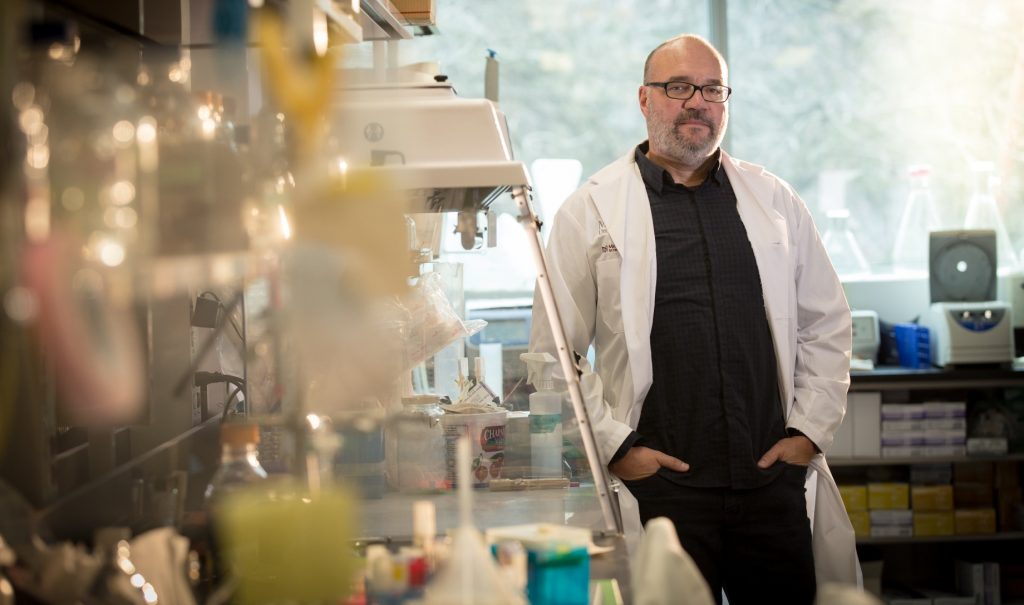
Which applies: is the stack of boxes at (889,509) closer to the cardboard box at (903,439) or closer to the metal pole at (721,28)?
the cardboard box at (903,439)

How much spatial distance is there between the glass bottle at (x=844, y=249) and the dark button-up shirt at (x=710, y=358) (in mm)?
2198

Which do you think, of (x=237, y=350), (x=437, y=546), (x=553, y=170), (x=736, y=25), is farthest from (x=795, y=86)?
(x=437, y=546)

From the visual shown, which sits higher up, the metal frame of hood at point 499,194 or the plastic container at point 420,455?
the metal frame of hood at point 499,194

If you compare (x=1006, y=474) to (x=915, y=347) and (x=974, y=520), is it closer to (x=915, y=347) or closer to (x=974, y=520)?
(x=974, y=520)

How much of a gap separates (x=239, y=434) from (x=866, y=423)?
3.15 metres

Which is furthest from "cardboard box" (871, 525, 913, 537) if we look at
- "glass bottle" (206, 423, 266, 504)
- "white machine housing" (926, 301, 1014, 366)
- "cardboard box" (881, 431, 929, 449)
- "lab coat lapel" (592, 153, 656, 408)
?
"glass bottle" (206, 423, 266, 504)

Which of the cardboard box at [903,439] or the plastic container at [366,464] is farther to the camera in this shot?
the cardboard box at [903,439]

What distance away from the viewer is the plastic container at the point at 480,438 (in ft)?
7.14

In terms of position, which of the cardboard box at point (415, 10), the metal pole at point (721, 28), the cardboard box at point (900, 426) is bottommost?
the cardboard box at point (900, 426)

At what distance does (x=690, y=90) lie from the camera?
2.60 m

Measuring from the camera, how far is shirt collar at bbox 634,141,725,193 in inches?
104

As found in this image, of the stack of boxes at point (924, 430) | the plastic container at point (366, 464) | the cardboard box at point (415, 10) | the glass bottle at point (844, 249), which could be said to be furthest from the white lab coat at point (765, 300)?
the glass bottle at point (844, 249)

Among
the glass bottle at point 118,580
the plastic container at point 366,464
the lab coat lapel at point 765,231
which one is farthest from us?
the lab coat lapel at point 765,231

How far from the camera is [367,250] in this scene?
43.6 inches
